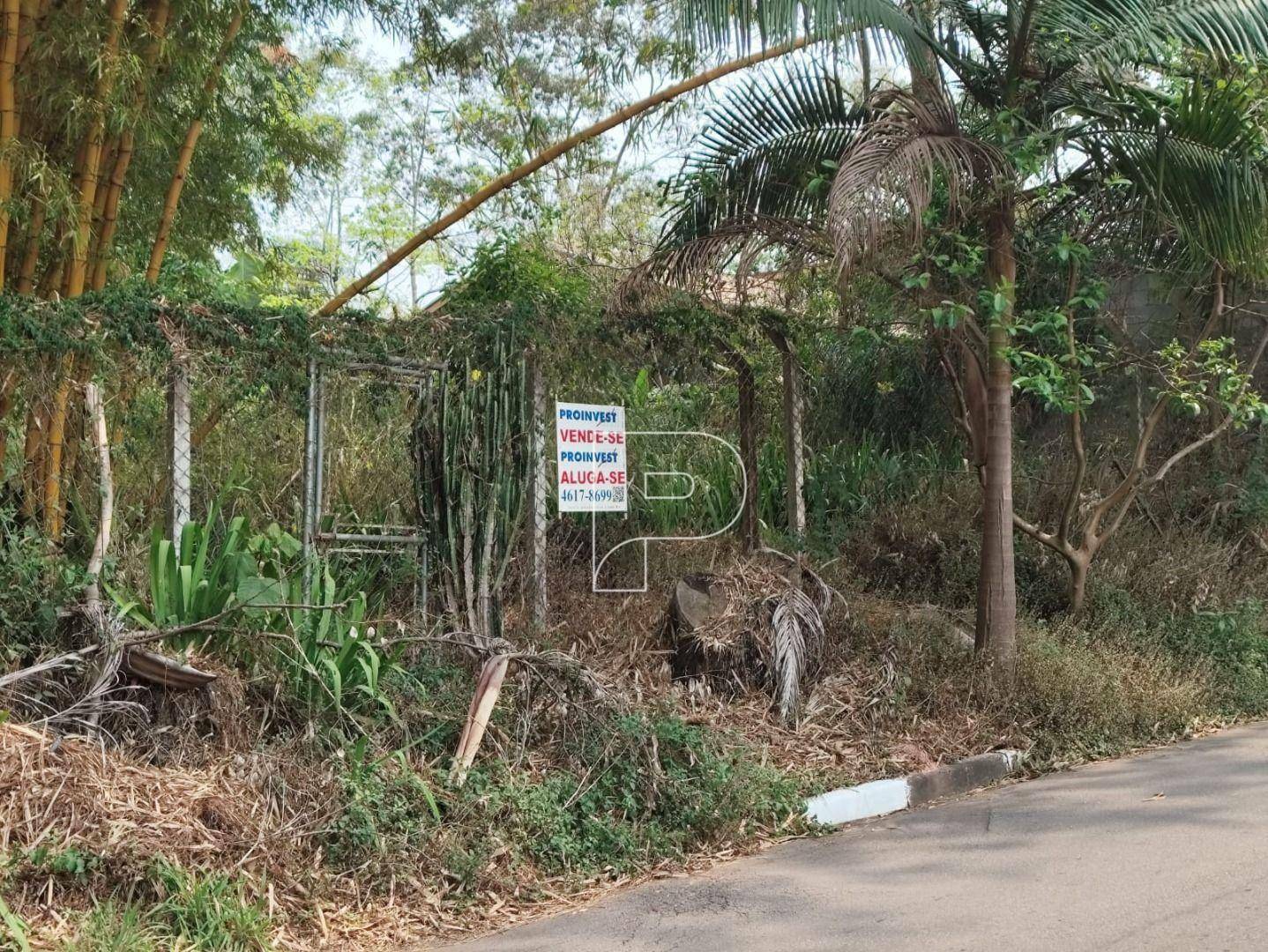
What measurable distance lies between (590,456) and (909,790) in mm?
2986

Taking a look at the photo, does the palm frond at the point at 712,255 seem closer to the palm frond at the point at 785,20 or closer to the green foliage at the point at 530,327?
the green foliage at the point at 530,327

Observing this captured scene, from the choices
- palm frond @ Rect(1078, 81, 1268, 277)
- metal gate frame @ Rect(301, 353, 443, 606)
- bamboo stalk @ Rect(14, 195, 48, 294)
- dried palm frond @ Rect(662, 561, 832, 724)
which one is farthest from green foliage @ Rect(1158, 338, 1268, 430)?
bamboo stalk @ Rect(14, 195, 48, 294)

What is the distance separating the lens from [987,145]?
8.39 meters

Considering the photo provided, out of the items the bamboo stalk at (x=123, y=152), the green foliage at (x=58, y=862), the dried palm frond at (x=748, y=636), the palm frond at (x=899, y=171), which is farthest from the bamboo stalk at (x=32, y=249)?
the palm frond at (x=899, y=171)

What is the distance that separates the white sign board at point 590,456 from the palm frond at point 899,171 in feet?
6.30

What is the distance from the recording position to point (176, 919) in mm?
4734

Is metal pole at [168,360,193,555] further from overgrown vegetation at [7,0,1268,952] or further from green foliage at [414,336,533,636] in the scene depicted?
green foliage at [414,336,533,636]

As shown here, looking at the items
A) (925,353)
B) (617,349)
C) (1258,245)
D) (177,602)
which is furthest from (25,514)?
(925,353)

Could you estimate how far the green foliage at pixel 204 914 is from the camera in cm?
466

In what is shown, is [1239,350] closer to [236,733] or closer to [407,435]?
[407,435]

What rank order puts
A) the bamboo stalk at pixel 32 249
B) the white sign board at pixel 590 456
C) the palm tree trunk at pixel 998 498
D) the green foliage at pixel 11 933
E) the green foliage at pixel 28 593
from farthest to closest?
the palm tree trunk at pixel 998 498, the white sign board at pixel 590 456, the bamboo stalk at pixel 32 249, the green foliage at pixel 28 593, the green foliage at pixel 11 933

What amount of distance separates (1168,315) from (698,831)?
1006 centimetres

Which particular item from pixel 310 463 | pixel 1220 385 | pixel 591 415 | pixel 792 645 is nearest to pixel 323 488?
pixel 310 463

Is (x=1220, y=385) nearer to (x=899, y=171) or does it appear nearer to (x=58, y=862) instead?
(x=899, y=171)
